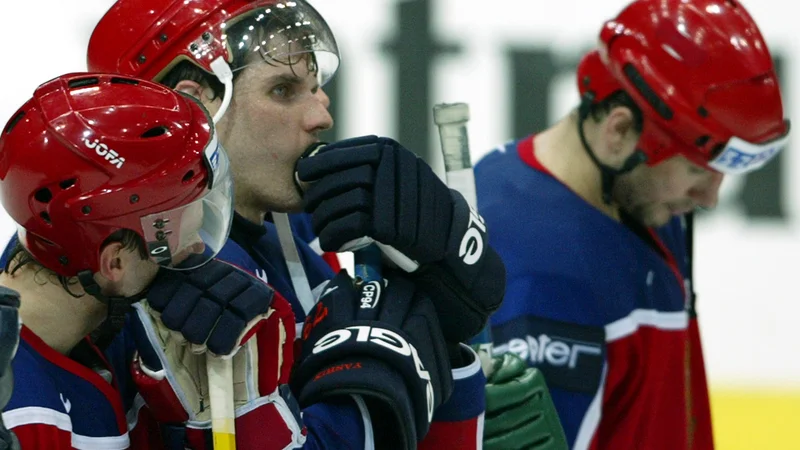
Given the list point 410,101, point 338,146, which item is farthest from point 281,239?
point 410,101

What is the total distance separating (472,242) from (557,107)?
3087mm

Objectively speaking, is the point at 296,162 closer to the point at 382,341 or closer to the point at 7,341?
the point at 382,341

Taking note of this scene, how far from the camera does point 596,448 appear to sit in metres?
2.73

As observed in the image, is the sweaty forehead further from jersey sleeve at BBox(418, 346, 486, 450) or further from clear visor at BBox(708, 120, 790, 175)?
clear visor at BBox(708, 120, 790, 175)

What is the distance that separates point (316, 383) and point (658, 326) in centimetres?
117

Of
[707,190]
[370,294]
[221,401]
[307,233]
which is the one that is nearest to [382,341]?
[370,294]

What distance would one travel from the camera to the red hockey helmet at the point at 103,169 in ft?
5.46

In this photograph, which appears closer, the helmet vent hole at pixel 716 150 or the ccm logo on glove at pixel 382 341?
the ccm logo on glove at pixel 382 341

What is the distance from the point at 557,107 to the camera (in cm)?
496

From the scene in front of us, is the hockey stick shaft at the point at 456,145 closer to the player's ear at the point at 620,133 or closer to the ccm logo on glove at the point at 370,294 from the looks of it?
the ccm logo on glove at the point at 370,294

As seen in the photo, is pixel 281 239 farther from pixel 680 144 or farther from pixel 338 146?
pixel 680 144

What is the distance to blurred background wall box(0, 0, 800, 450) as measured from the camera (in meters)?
4.72

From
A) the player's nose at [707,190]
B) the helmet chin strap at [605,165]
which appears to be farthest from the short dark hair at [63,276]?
the player's nose at [707,190]

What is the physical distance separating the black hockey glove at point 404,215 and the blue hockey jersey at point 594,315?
0.70 m
